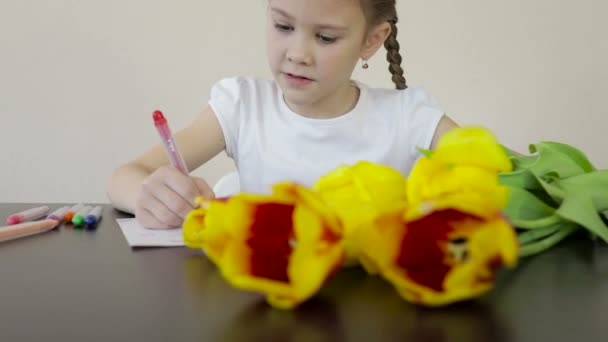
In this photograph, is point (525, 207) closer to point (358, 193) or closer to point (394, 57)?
point (358, 193)

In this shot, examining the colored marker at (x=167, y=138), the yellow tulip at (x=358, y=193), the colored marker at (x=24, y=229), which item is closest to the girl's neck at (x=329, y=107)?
the colored marker at (x=167, y=138)

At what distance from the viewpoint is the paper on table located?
65 centimetres

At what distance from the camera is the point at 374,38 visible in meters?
1.09

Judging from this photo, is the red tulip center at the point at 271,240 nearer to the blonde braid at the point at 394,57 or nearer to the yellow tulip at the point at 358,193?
the yellow tulip at the point at 358,193

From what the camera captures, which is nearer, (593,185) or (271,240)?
(271,240)

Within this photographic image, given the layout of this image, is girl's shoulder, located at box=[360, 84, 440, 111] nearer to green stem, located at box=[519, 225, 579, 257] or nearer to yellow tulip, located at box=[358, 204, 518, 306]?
green stem, located at box=[519, 225, 579, 257]

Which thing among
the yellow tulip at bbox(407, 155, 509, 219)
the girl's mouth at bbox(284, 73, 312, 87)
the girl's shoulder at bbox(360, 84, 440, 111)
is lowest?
the girl's shoulder at bbox(360, 84, 440, 111)

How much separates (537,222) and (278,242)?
28 cm

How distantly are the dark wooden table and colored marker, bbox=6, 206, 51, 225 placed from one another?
24 cm

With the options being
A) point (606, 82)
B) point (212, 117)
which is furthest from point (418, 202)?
point (606, 82)

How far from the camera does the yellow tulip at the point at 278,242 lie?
1.27ft

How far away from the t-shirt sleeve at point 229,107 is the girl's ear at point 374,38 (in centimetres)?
22

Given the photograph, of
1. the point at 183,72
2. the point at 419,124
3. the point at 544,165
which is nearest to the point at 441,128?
the point at 419,124

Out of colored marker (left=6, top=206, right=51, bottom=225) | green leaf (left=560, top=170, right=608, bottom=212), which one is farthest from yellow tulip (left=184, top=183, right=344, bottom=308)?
colored marker (left=6, top=206, right=51, bottom=225)
